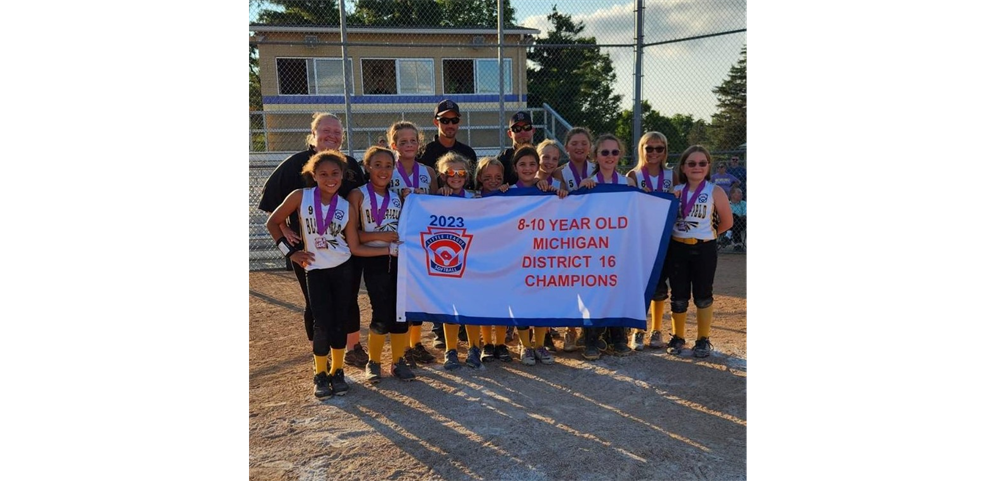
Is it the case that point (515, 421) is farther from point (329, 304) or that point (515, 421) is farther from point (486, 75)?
point (486, 75)

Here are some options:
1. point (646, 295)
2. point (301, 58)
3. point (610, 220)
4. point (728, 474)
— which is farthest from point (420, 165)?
point (301, 58)

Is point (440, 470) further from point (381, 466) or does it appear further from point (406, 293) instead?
point (406, 293)

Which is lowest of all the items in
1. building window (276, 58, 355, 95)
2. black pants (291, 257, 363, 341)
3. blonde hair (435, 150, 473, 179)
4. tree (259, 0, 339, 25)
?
black pants (291, 257, 363, 341)

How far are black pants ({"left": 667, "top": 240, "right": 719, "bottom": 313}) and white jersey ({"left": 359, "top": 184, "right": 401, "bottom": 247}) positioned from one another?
7.70 feet

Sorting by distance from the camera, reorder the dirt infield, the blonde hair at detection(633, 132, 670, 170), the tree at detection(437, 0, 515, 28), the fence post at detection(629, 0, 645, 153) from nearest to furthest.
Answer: the dirt infield < the blonde hair at detection(633, 132, 670, 170) < the fence post at detection(629, 0, 645, 153) < the tree at detection(437, 0, 515, 28)

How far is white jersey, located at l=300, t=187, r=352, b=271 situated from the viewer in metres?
4.41

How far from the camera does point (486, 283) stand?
5008 millimetres

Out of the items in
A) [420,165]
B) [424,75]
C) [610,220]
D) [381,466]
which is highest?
[424,75]

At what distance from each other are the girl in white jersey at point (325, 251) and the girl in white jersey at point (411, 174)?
601 millimetres

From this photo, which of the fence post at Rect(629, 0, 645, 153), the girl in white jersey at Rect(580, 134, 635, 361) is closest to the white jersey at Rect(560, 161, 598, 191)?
the girl in white jersey at Rect(580, 134, 635, 361)

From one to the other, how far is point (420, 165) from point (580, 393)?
233 cm

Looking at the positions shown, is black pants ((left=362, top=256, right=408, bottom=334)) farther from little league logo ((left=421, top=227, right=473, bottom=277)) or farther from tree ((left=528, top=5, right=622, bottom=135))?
tree ((left=528, top=5, right=622, bottom=135))

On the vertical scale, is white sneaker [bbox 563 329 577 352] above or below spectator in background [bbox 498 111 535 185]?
below

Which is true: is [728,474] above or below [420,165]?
below
